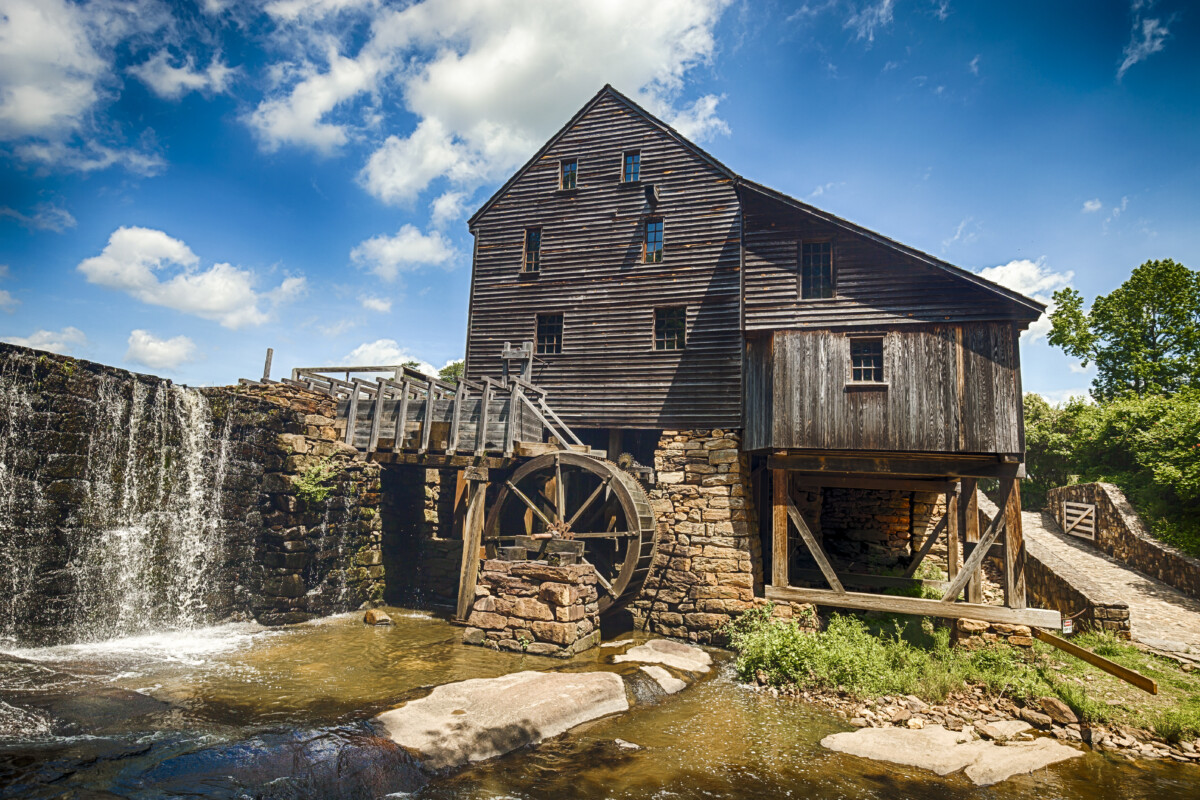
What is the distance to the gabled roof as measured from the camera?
Answer: 30.7 feet

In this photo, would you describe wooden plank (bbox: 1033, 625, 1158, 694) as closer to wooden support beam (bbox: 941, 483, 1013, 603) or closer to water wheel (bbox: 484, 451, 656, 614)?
wooden support beam (bbox: 941, 483, 1013, 603)

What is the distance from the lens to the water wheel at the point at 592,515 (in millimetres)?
10805

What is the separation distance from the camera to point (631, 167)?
13562 millimetres

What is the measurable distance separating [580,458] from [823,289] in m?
5.44

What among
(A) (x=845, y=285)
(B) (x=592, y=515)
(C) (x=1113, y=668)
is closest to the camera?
(C) (x=1113, y=668)

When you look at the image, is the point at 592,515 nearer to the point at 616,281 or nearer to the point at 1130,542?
the point at 616,281

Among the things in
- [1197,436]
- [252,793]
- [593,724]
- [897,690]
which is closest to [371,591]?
[593,724]

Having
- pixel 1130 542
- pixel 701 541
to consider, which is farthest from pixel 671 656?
pixel 1130 542

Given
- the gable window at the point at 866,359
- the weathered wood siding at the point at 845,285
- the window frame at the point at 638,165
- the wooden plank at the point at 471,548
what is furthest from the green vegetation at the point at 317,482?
the gable window at the point at 866,359

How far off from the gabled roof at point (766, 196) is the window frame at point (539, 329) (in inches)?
123

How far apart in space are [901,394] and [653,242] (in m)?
6.02

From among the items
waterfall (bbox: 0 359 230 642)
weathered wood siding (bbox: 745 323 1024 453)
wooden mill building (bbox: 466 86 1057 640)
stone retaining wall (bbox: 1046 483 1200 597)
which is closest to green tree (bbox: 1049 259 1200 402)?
stone retaining wall (bbox: 1046 483 1200 597)

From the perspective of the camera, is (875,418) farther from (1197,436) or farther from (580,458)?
(1197,436)

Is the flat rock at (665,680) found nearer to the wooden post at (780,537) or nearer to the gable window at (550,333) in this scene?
the wooden post at (780,537)
